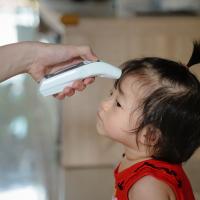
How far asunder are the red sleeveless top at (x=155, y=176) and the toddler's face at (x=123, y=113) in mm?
53

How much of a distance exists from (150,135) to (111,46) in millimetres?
958

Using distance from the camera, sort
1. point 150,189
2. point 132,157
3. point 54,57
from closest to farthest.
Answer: point 150,189
point 132,157
point 54,57

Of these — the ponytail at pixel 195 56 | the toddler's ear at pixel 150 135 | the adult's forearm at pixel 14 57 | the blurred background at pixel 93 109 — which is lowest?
the blurred background at pixel 93 109

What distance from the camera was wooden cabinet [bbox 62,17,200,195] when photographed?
1.77 m

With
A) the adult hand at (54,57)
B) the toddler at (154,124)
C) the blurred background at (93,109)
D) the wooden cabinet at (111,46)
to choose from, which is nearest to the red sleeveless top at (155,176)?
the toddler at (154,124)

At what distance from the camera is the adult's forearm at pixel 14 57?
1069mm

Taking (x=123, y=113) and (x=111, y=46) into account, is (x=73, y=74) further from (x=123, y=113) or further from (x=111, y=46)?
(x=111, y=46)

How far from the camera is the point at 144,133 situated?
0.86 metres

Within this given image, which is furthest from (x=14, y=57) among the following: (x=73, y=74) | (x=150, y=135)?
(x=150, y=135)

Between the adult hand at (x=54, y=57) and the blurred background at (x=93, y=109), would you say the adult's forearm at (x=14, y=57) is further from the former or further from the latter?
the blurred background at (x=93, y=109)

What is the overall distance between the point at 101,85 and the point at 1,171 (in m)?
0.50

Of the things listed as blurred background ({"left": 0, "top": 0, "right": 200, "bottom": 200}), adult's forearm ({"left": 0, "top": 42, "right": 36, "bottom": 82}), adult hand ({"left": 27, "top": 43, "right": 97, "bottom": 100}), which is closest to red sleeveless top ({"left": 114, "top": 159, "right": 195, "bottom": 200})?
adult hand ({"left": 27, "top": 43, "right": 97, "bottom": 100})

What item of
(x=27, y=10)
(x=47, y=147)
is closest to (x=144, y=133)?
(x=47, y=147)

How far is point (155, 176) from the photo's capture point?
2.72ft
